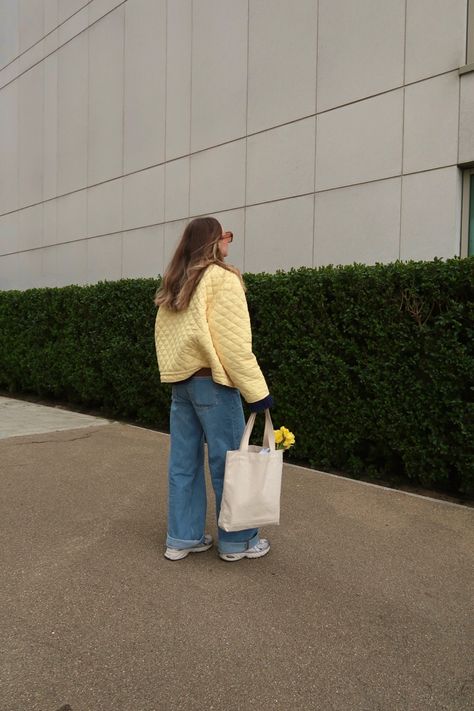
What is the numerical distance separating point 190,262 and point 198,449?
1073mm

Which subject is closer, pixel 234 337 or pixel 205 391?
pixel 234 337

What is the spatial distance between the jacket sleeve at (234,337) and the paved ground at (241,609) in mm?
1055

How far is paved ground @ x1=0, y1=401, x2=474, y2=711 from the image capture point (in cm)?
222

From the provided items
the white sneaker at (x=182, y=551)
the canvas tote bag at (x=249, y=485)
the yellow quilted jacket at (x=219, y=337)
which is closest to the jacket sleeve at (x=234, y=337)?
the yellow quilted jacket at (x=219, y=337)

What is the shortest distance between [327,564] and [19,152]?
13.5m

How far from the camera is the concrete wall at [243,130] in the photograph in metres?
6.26

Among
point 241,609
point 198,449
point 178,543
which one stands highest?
point 198,449

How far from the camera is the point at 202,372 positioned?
3.18 meters

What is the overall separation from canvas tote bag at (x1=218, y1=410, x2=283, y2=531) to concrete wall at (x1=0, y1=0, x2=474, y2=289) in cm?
396

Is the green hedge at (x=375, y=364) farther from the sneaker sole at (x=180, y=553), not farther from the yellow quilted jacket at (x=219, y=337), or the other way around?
the sneaker sole at (x=180, y=553)

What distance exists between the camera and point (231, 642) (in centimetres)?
253

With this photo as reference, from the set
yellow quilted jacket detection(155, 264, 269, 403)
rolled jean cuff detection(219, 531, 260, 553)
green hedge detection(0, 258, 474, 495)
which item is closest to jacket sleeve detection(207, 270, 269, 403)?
yellow quilted jacket detection(155, 264, 269, 403)

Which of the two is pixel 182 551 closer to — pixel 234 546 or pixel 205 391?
pixel 234 546

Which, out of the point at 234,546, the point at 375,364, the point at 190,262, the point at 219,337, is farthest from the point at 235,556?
the point at 375,364
